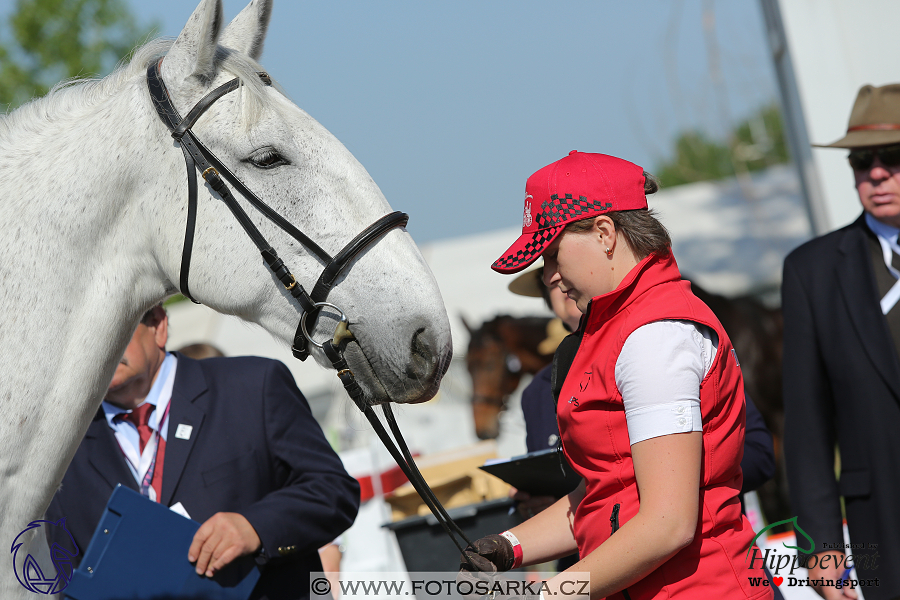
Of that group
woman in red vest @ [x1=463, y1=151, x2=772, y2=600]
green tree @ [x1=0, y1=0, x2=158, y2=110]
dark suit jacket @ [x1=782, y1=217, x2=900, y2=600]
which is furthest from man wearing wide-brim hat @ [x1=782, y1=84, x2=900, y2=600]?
green tree @ [x1=0, y1=0, x2=158, y2=110]

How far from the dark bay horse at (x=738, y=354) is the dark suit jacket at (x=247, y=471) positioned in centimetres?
541

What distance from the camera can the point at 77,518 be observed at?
235 centimetres

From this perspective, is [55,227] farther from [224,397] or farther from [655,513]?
[655,513]

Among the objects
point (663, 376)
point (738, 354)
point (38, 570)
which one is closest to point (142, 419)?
point (38, 570)

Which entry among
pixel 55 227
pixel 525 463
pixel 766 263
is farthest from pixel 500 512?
pixel 766 263

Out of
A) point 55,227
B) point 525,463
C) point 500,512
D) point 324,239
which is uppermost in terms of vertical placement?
point 55,227

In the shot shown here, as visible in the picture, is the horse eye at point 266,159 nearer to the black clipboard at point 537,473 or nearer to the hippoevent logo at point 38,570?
the hippoevent logo at point 38,570

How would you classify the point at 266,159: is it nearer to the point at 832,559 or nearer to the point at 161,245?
the point at 161,245

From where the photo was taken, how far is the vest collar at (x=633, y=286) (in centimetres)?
158

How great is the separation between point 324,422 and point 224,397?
7493mm

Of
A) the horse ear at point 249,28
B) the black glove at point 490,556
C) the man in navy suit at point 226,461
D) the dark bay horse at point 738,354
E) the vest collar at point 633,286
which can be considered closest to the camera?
the vest collar at point 633,286

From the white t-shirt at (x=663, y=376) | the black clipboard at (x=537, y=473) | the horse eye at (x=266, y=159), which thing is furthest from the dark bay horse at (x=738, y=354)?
the horse eye at (x=266, y=159)

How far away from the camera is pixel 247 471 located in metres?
2.37

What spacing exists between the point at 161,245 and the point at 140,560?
3.01ft
